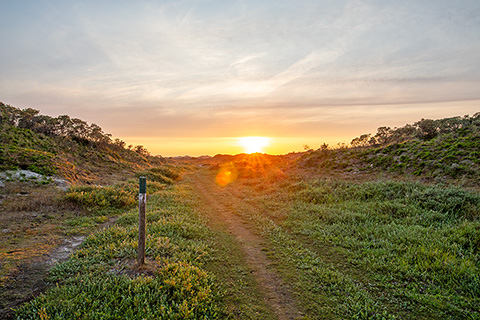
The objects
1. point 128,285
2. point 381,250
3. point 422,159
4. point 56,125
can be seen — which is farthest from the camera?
point 56,125

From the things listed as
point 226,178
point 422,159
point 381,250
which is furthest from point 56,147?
point 422,159

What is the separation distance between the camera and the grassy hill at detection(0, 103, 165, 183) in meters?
19.0

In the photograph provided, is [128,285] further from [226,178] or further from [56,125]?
[56,125]

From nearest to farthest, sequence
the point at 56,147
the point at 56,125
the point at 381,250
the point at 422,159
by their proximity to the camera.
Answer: the point at 381,250 < the point at 422,159 < the point at 56,147 < the point at 56,125

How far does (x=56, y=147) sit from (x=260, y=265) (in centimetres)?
3119

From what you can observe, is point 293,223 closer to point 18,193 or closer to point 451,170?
point 451,170

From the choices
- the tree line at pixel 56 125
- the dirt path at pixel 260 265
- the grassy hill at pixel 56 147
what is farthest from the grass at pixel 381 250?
the tree line at pixel 56 125

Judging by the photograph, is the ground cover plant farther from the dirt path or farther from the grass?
the grass

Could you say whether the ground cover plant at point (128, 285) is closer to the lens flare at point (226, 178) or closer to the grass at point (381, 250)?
the grass at point (381, 250)

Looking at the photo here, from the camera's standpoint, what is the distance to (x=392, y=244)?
8742mm

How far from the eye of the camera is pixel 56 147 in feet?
90.2

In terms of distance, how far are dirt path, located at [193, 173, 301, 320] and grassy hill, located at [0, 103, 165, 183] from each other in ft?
50.7

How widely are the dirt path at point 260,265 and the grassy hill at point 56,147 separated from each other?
1547 cm

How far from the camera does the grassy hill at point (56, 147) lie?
62.4ft
